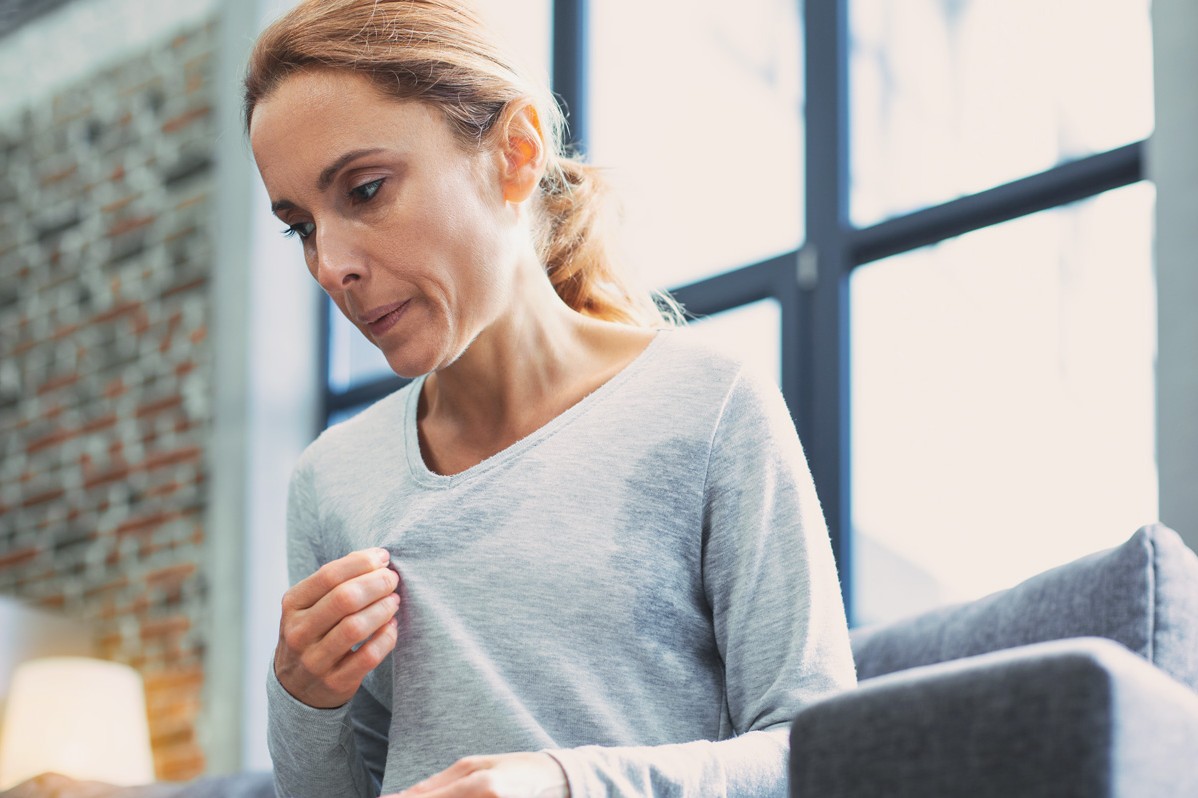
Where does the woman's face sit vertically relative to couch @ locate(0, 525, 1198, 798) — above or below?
above

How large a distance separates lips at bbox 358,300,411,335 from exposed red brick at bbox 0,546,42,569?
3878 millimetres

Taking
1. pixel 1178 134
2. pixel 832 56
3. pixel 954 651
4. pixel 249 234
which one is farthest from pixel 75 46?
pixel 954 651

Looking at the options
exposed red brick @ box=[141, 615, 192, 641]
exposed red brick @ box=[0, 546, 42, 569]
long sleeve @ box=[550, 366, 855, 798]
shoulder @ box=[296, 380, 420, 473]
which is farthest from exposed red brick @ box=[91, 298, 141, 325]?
long sleeve @ box=[550, 366, 855, 798]

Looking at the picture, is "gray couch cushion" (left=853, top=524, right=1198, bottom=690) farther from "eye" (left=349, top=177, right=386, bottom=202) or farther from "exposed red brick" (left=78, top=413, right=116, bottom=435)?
"exposed red brick" (left=78, top=413, right=116, bottom=435)

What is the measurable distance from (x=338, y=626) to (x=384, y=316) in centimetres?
28

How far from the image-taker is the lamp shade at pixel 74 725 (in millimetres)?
3828

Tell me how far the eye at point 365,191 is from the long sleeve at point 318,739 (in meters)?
0.36

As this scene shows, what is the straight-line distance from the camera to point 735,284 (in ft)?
11.5

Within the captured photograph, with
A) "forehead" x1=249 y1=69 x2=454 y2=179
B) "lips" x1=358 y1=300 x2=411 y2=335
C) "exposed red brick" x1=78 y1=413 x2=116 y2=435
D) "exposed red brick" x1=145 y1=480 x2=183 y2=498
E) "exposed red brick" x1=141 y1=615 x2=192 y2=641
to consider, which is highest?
"forehead" x1=249 y1=69 x2=454 y2=179

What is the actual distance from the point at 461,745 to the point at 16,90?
184 inches

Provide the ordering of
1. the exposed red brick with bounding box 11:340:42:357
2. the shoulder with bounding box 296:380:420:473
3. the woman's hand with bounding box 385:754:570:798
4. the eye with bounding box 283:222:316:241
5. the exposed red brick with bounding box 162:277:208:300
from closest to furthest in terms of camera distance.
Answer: the woman's hand with bounding box 385:754:570:798, the eye with bounding box 283:222:316:241, the shoulder with bounding box 296:380:420:473, the exposed red brick with bounding box 162:277:208:300, the exposed red brick with bounding box 11:340:42:357

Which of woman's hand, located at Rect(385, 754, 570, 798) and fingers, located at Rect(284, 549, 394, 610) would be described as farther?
fingers, located at Rect(284, 549, 394, 610)

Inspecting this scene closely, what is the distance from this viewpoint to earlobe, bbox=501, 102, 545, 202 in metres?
1.40

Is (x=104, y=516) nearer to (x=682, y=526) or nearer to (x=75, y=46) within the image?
(x=75, y=46)
